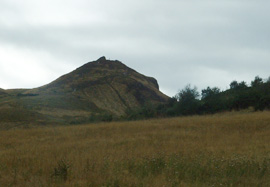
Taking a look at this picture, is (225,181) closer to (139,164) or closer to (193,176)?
(193,176)

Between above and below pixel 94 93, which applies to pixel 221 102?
below

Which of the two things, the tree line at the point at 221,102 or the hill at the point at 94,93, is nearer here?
the tree line at the point at 221,102

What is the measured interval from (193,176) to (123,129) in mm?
10578

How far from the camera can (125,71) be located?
14662 cm

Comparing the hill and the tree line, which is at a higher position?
the hill

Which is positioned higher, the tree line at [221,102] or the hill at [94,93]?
the hill at [94,93]

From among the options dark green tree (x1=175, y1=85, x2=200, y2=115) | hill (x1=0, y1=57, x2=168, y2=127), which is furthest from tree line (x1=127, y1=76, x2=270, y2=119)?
hill (x1=0, y1=57, x2=168, y2=127)

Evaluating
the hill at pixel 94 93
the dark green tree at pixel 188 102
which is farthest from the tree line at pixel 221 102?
the hill at pixel 94 93

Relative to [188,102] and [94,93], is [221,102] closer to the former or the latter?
[188,102]

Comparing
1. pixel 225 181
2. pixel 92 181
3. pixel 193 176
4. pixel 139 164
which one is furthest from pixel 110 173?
pixel 225 181

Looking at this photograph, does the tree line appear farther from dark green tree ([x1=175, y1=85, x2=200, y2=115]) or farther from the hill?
the hill

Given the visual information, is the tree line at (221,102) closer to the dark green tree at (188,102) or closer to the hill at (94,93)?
the dark green tree at (188,102)

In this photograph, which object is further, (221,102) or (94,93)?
(94,93)

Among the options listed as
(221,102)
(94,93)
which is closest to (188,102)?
(221,102)
